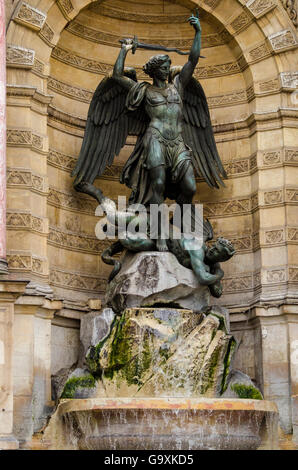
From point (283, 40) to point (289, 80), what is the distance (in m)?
0.65

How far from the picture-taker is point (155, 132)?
18.9 metres

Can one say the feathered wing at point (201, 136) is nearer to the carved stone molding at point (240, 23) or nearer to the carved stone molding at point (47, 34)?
the carved stone molding at point (240, 23)

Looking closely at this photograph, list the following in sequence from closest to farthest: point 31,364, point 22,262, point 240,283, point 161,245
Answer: point 31,364 → point 22,262 → point 161,245 → point 240,283

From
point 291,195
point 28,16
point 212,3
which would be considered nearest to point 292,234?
point 291,195

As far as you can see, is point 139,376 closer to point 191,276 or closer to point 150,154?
point 191,276

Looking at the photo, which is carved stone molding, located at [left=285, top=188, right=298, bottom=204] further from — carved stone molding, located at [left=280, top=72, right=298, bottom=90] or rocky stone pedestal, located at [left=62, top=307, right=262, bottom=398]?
rocky stone pedestal, located at [left=62, top=307, right=262, bottom=398]

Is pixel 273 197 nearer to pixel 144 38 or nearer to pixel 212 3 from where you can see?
pixel 212 3

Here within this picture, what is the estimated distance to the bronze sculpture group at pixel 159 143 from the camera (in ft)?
60.7

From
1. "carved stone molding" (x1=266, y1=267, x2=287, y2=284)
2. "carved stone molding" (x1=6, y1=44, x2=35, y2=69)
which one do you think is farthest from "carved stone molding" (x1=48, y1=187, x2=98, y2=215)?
"carved stone molding" (x1=266, y1=267, x2=287, y2=284)

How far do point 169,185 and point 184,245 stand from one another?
1.20 metres

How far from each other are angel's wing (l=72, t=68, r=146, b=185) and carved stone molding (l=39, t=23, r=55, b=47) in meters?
1.02

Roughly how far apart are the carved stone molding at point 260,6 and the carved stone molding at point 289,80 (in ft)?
3.41

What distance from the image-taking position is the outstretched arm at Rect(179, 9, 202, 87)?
61.8 ft

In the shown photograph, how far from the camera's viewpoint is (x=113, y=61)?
2084 centimetres
